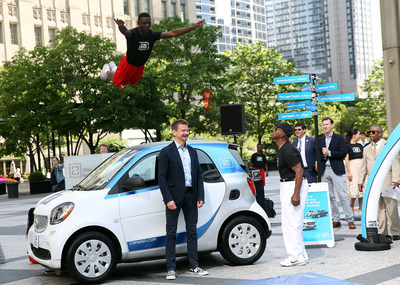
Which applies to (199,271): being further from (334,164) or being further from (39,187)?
(39,187)

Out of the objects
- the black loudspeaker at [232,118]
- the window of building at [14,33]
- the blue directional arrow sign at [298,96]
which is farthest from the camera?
the window of building at [14,33]

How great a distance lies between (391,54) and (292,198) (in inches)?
489

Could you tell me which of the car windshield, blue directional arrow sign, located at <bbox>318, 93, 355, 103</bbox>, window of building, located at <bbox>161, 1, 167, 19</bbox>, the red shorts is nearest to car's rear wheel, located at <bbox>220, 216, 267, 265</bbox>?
the car windshield

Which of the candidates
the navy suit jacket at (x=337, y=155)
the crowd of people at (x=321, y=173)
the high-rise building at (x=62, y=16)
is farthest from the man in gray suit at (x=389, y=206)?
the high-rise building at (x=62, y=16)

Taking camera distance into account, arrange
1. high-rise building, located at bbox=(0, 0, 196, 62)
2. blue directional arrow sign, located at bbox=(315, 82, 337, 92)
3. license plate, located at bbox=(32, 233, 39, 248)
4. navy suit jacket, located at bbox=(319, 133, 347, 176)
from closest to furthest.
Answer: license plate, located at bbox=(32, 233, 39, 248)
navy suit jacket, located at bbox=(319, 133, 347, 176)
blue directional arrow sign, located at bbox=(315, 82, 337, 92)
high-rise building, located at bbox=(0, 0, 196, 62)

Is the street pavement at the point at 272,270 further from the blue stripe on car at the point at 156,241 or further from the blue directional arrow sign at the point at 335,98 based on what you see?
the blue directional arrow sign at the point at 335,98

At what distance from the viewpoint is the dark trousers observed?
730 centimetres

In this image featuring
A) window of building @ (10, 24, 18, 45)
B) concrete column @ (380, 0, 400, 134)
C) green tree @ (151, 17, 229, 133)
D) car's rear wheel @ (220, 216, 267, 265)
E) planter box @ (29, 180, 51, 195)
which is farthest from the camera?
window of building @ (10, 24, 18, 45)

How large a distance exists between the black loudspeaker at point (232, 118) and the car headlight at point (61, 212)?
29.6ft

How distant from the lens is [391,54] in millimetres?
18359

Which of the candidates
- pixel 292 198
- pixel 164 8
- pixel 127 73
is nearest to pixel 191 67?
pixel 164 8

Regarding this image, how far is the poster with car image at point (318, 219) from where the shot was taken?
30.1 feet

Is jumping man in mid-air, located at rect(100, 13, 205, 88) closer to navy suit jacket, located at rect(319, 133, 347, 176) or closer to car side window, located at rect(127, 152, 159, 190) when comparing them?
car side window, located at rect(127, 152, 159, 190)

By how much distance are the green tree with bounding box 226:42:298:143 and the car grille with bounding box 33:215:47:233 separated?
46.0 metres
